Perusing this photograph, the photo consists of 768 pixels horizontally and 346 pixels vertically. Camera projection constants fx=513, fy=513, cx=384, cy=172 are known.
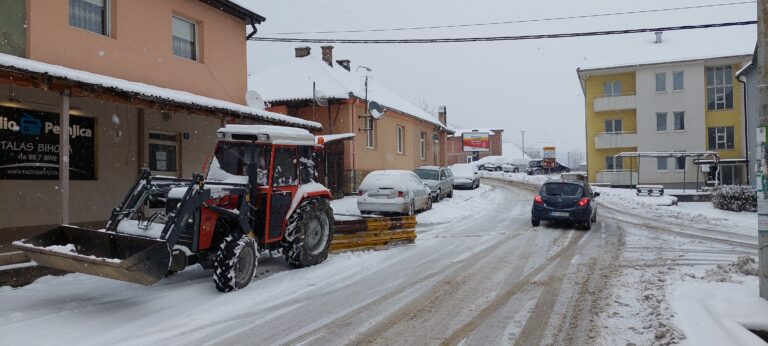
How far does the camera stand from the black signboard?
33.0 ft

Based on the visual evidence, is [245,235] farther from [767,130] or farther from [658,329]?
[767,130]

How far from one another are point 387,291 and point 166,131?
9.24 m

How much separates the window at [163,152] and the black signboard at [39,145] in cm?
169

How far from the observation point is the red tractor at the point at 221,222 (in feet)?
19.6

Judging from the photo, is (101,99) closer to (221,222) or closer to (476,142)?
(221,222)

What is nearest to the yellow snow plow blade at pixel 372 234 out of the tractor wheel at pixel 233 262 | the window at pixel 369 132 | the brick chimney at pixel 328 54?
the tractor wheel at pixel 233 262

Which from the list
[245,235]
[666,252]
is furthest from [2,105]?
[666,252]

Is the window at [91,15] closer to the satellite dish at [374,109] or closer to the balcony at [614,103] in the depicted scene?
the satellite dish at [374,109]

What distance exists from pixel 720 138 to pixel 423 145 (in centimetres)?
2092

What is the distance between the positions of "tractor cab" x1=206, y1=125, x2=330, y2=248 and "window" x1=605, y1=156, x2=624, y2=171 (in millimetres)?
34879

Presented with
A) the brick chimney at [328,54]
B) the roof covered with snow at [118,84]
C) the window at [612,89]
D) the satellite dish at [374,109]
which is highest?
the brick chimney at [328,54]

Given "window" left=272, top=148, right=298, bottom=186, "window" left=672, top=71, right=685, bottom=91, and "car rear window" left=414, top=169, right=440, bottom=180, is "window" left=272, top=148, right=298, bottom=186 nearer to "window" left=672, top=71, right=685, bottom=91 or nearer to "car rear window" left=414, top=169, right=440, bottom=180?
"car rear window" left=414, top=169, right=440, bottom=180

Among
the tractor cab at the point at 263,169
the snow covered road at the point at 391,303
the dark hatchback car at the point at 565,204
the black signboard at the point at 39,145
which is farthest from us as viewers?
the dark hatchback car at the point at 565,204

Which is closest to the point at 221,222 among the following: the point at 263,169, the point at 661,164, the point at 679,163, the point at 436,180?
the point at 263,169
